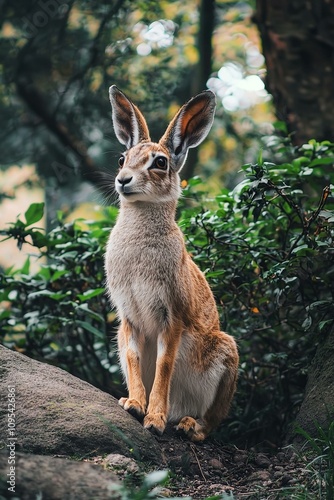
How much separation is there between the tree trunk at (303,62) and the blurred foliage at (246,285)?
63 centimetres

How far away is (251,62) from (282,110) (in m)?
6.30

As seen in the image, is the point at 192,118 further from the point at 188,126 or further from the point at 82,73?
the point at 82,73

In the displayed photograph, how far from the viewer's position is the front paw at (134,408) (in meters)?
5.90

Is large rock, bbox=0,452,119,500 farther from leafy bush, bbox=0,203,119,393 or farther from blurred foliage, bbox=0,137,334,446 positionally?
leafy bush, bbox=0,203,119,393

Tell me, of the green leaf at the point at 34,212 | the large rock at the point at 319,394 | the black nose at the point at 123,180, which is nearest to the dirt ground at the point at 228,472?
the large rock at the point at 319,394

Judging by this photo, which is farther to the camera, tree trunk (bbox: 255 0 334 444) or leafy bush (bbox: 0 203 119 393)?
tree trunk (bbox: 255 0 334 444)

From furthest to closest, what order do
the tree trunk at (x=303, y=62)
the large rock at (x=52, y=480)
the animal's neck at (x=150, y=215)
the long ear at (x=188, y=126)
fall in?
the tree trunk at (x=303, y=62), the long ear at (x=188, y=126), the animal's neck at (x=150, y=215), the large rock at (x=52, y=480)

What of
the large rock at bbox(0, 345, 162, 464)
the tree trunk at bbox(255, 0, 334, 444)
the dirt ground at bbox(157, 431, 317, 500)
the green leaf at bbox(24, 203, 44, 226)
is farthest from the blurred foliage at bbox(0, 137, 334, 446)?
the large rock at bbox(0, 345, 162, 464)

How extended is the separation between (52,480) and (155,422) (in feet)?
6.49

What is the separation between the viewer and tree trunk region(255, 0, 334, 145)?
8781 millimetres

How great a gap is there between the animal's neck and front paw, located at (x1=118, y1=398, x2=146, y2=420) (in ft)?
4.90

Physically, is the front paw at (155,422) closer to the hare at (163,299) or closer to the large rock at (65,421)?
the hare at (163,299)

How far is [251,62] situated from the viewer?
14.9 m

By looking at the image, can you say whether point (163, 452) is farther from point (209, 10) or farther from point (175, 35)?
point (175, 35)
